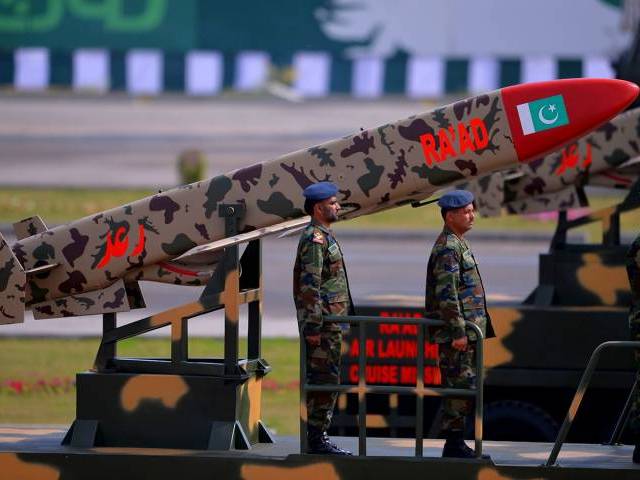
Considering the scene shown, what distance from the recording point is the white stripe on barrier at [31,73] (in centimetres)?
7175

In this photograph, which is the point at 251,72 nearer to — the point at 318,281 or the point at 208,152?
the point at 208,152

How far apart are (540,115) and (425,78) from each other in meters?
62.4

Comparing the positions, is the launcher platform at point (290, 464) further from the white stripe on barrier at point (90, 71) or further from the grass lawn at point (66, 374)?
the white stripe on barrier at point (90, 71)

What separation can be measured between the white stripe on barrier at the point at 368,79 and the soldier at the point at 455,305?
63.3 meters

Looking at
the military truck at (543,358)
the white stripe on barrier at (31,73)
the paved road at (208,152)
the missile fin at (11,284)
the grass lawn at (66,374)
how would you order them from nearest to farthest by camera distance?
the missile fin at (11,284) → the military truck at (543,358) → the grass lawn at (66,374) → the paved road at (208,152) → the white stripe on barrier at (31,73)

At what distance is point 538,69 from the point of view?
66.1 m

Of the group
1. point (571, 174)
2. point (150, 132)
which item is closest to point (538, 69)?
point (150, 132)

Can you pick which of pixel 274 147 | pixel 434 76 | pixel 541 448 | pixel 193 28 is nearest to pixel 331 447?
pixel 541 448

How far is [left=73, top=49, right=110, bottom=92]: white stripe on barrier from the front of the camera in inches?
2862

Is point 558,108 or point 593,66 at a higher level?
point 593,66

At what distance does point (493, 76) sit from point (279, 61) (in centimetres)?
1098

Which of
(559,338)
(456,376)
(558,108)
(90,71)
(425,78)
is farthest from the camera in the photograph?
(90,71)

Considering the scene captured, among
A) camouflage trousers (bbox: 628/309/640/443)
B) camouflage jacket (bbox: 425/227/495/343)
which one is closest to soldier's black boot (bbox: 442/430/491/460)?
camouflage jacket (bbox: 425/227/495/343)

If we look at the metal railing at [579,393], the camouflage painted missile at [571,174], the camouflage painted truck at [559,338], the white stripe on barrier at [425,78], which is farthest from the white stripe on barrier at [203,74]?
the metal railing at [579,393]
